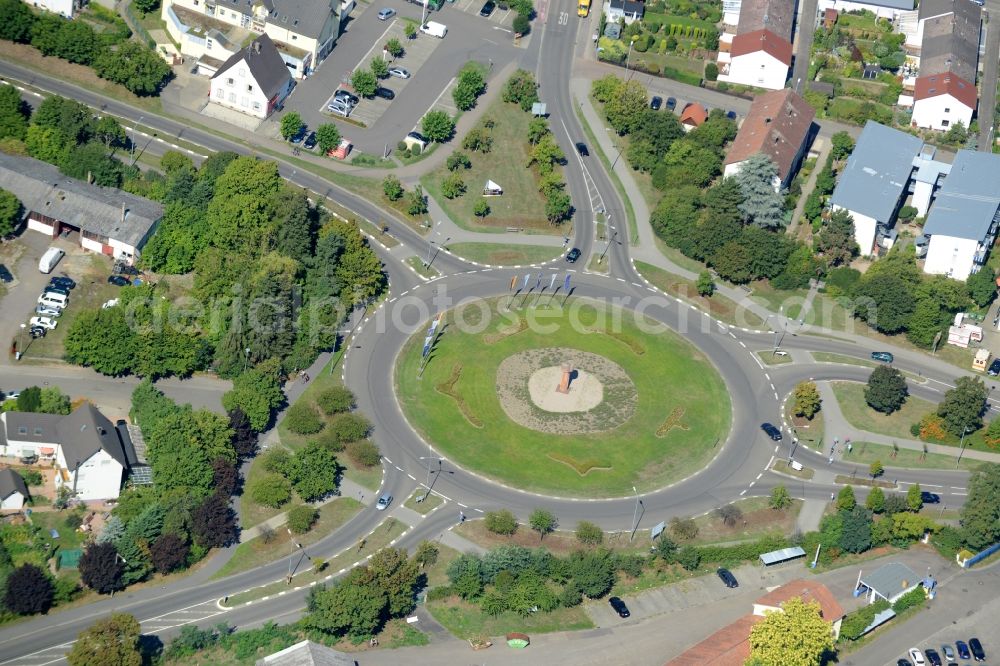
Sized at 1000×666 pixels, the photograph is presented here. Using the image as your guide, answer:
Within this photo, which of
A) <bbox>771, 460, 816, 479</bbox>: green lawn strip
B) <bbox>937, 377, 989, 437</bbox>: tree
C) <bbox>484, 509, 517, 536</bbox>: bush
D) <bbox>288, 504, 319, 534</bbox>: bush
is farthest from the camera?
<bbox>937, 377, 989, 437</bbox>: tree

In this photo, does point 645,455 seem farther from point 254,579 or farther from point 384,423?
point 254,579

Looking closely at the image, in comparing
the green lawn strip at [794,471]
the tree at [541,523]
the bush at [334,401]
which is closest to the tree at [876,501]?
the green lawn strip at [794,471]

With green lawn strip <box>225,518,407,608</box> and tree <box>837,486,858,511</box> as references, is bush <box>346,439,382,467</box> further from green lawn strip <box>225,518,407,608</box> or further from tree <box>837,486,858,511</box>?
tree <box>837,486,858,511</box>

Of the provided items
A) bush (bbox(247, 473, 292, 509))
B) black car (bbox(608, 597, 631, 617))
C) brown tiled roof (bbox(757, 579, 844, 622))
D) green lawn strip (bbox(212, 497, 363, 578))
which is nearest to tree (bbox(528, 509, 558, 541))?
black car (bbox(608, 597, 631, 617))

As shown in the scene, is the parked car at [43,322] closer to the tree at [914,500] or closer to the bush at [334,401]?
the bush at [334,401]

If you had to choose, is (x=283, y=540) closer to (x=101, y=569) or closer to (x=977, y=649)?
(x=101, y=569)
